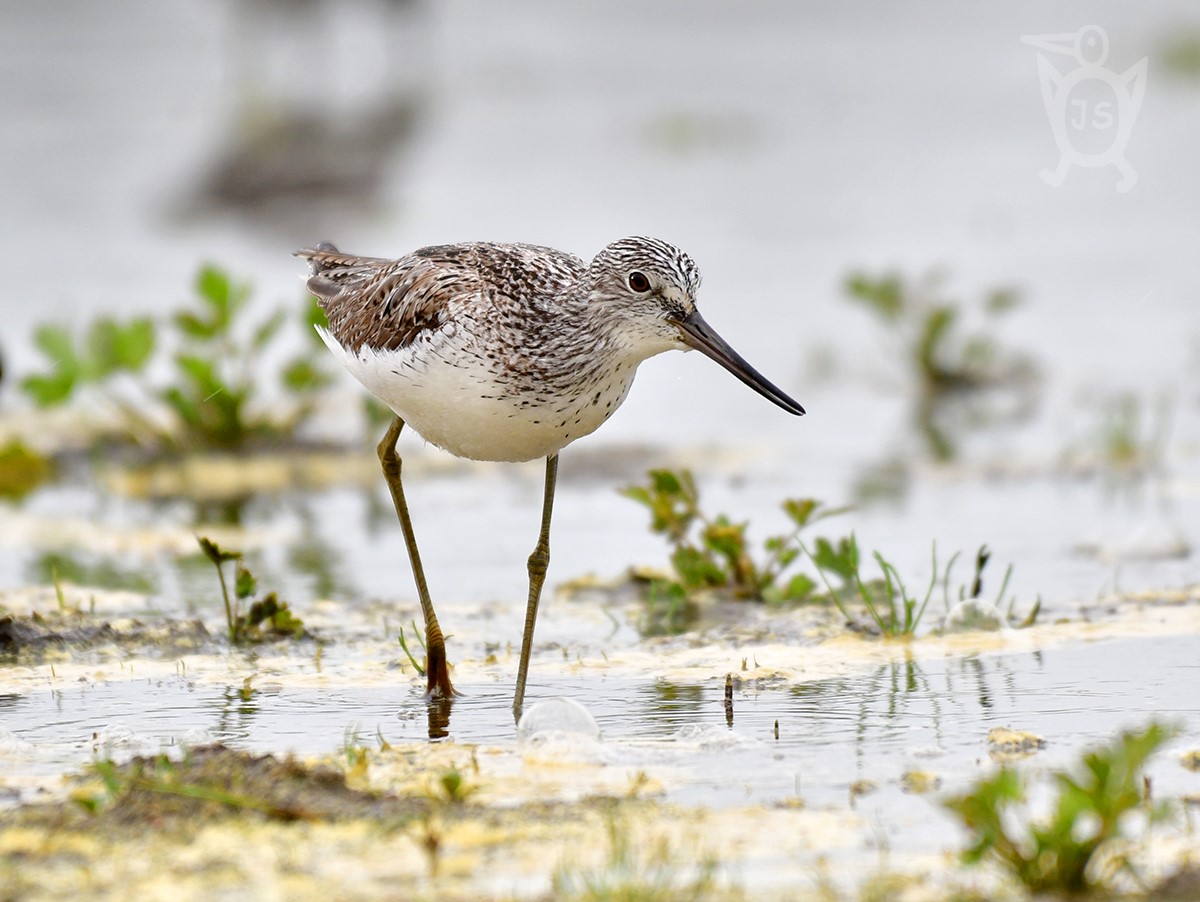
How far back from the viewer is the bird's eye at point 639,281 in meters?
5.49

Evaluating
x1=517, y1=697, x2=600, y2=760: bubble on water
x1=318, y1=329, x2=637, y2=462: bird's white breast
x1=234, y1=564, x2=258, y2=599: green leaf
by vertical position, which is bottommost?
x1=517, y1=697, x2=600, y2=760: bubble on water

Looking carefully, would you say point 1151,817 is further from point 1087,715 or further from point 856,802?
point 1087,715

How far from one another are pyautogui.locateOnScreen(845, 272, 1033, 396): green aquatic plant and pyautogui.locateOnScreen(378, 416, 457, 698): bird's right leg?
5.34 m

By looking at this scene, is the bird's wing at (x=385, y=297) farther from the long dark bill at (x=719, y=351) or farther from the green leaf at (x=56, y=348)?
the green leaf at (x=56, y=348)

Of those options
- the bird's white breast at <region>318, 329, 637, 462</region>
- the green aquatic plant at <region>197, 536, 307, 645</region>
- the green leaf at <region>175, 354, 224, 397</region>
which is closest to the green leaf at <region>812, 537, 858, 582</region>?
the bird's white breast at <region>318, 329, 637, 462</region>

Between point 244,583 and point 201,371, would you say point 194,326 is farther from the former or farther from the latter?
point 244,583

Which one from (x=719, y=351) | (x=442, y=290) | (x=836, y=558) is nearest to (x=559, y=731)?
(x=719, y=351)

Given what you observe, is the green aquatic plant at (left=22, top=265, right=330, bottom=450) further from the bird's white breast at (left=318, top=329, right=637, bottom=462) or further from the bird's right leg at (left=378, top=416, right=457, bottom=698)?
the bird's white breast at (left=318, top=329, right=637, bottom=462)

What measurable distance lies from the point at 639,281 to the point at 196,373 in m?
4.34

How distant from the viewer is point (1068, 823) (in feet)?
12.0

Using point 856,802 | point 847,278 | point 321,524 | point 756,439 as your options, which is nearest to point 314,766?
point 856,802

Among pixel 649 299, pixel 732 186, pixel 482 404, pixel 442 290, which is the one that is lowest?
pixel 482 404

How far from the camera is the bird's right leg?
226 inches

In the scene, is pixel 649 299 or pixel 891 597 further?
pixel 891 597
